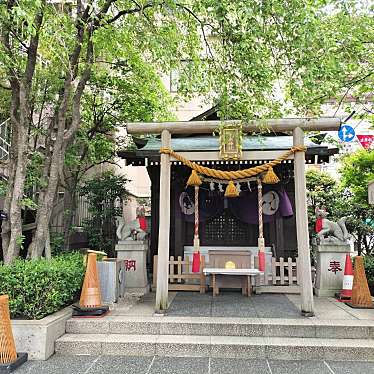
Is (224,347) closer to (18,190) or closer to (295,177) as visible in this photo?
(295,177)

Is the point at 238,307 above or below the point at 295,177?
below

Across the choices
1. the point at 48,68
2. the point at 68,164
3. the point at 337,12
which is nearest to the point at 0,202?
the point at 68,164

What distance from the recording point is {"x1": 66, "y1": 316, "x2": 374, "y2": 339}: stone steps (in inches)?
205

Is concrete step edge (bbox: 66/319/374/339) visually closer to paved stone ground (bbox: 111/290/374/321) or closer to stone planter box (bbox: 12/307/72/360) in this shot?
paved stone ground (bbox: 111/290/374/321)

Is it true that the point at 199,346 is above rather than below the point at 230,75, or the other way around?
below

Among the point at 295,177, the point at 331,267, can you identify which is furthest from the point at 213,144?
the point at 331,267

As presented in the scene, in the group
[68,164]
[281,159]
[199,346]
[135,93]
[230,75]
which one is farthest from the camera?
[135,93]

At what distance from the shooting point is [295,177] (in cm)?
636

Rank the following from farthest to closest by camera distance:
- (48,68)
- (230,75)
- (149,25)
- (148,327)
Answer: (48,68), (149,25), (230,75), (148,327)

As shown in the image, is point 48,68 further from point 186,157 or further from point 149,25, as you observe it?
point 186,157

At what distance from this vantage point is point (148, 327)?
5.41m

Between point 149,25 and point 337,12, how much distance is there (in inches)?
169

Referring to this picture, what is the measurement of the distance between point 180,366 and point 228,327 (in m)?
1.13

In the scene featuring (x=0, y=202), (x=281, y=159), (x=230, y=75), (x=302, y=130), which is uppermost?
(x=230, y=75)
